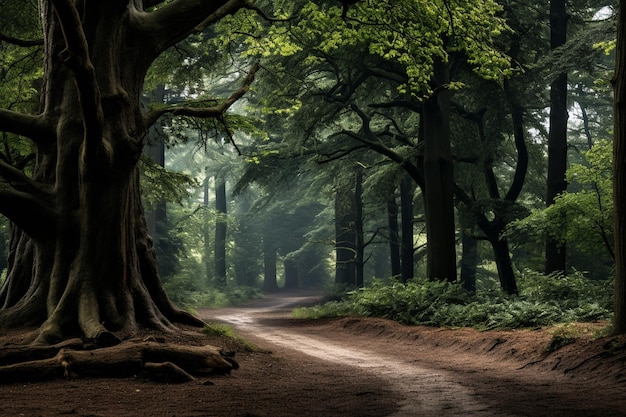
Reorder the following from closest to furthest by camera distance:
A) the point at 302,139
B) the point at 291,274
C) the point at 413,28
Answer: the point at 413,28
the point at 302,139
the point at 291,274

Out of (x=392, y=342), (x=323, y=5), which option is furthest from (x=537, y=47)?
(x=392, y=342)

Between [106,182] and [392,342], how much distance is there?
7.99 metres

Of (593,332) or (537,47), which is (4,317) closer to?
(593,332)

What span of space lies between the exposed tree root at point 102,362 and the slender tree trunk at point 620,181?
19.4 feet

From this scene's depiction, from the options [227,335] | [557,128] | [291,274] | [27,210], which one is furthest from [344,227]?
[291,274]

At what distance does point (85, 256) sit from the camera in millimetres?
9258

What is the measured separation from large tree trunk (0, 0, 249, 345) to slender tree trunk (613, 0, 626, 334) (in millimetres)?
6506

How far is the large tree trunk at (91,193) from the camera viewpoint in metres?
9.04

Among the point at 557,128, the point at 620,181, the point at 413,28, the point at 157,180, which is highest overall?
the point at 413,28

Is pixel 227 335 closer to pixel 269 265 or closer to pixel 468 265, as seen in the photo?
pixel 468 265

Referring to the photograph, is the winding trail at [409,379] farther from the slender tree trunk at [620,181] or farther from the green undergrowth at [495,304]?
the slender tree trunk at [620,181]

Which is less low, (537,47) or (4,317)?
(537,47)

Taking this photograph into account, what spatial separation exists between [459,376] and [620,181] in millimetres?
3679

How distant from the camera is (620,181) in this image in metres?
8.87
